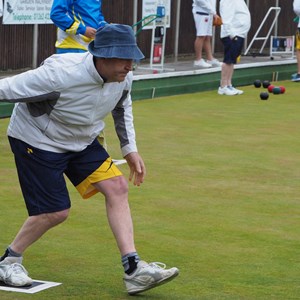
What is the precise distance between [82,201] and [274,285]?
8.51ft

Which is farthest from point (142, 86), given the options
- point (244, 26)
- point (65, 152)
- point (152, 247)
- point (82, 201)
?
point (65, 152)

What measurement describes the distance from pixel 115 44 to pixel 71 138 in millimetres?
589

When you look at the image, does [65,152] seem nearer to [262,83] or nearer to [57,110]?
Result: [57,110]

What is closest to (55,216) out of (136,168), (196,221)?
(136,168)

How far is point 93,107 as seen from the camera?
5535 mm

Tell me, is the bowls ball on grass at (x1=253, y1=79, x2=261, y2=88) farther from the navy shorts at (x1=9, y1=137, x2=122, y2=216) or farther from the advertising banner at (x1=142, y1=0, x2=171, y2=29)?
the navy shorts at (x1=9, y1=137, x2=122, y2=216)

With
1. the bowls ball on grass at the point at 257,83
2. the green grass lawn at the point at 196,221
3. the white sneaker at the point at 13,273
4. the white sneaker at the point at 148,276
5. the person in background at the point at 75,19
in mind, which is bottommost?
the bowls ball on grass at the point at 257,83

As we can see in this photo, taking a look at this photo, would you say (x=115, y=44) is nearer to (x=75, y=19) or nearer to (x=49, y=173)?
(x=49, y=173)

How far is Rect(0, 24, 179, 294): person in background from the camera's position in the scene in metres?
5.38

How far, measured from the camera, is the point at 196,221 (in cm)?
750

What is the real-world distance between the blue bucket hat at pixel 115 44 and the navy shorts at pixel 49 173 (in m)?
0.61

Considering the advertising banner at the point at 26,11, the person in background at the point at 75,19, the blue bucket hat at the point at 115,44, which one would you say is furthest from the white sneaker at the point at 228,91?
the blue bucket hat at the point at 115,44

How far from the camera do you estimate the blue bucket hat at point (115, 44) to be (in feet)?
17.4

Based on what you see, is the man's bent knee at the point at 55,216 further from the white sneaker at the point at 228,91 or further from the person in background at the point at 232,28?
the white sneaker at the point at 228,91
